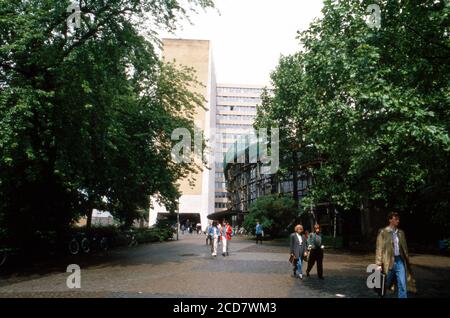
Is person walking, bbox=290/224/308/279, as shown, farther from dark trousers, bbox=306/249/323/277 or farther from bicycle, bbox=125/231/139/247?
bicycle, bbox=125/231/139/247

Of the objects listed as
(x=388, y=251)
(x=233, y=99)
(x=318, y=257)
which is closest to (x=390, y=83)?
(x=388, y=251)

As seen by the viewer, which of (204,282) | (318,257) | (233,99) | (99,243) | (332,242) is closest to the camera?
(204,282)

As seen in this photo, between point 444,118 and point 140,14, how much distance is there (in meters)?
11.3

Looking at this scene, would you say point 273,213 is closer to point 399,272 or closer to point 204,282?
point 204,282

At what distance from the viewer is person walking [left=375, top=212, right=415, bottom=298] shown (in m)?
7.65

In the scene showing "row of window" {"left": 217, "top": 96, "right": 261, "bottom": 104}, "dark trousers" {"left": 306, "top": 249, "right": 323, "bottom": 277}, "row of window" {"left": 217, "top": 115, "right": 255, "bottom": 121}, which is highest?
"row of window" {"left": 217, "top": 96, "right": 261, "bottom": 104}

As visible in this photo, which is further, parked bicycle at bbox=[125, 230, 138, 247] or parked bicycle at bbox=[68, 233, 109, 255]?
parked bicycle at bbox=[125, 230, 138, 247]

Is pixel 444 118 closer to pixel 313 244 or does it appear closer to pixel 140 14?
pixel 313 244

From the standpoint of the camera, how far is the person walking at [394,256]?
7.65 meters

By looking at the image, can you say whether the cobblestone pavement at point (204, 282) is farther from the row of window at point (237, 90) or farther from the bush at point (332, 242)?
the row of window at point (237, 90)

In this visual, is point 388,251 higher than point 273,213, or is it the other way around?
point 273,213

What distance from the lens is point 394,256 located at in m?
7.67

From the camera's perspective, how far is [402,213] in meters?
26.9

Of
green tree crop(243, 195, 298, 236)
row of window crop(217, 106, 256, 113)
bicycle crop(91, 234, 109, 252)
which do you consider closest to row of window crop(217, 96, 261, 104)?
row of window crop(217, 106, 256, 113)
